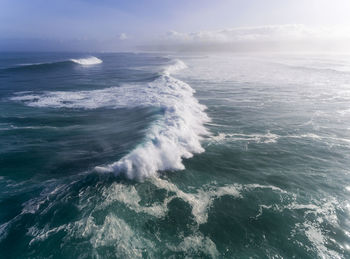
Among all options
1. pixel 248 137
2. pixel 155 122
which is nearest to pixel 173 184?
pixel 155 122

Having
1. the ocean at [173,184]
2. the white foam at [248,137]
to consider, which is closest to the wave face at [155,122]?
the ocean at [173,184]

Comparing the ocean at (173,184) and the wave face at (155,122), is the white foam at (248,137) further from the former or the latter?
the wave face at (155,122)

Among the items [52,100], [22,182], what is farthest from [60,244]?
[52,100]

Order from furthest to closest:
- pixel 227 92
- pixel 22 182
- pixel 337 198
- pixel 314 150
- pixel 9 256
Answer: pixel 227 92 < pixel 314 150 < pixel 22 182 < pixel 337 198 < pixel 9 256

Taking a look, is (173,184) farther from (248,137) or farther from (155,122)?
(248,137)

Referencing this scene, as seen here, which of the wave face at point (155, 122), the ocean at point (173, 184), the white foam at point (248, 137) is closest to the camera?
the ocean at point (173, 184)

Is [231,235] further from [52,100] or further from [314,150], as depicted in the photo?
[52,100]

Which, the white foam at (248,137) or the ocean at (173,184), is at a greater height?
the ocean at (173,184)

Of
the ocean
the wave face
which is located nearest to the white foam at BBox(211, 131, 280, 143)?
the ocean
